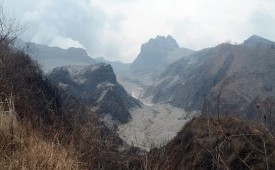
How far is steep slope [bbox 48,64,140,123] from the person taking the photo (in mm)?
125625

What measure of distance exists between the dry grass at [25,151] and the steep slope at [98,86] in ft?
352

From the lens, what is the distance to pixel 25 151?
22.0 ft

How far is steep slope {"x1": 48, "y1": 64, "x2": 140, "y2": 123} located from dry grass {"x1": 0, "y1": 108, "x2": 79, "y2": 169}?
107 meters

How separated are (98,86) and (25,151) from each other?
142 meters

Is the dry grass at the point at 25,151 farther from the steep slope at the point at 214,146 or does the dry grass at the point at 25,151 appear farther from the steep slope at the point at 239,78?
the steep slope at the point at 239,78

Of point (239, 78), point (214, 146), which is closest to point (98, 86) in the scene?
point (239, 78)

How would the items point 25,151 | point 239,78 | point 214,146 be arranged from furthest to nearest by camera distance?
point 239,78, point 214,146, point 25,151

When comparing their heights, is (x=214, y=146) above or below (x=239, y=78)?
below

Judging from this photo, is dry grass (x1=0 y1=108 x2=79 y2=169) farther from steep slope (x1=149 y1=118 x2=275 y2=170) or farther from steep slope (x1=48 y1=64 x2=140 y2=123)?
steep slope (x1=48 y1=64 x2=140 y2=123)

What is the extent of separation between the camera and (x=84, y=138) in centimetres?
941

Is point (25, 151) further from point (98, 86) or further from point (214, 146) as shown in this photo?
point (98, 86)

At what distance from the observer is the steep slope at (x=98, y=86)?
12562 centimetres

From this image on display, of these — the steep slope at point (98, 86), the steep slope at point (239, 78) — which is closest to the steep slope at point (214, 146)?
the steep slope at point (239, 78)

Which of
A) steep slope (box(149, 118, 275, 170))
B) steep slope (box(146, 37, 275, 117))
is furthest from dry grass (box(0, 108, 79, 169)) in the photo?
steep slope (box(146, 37, 275, 117))
